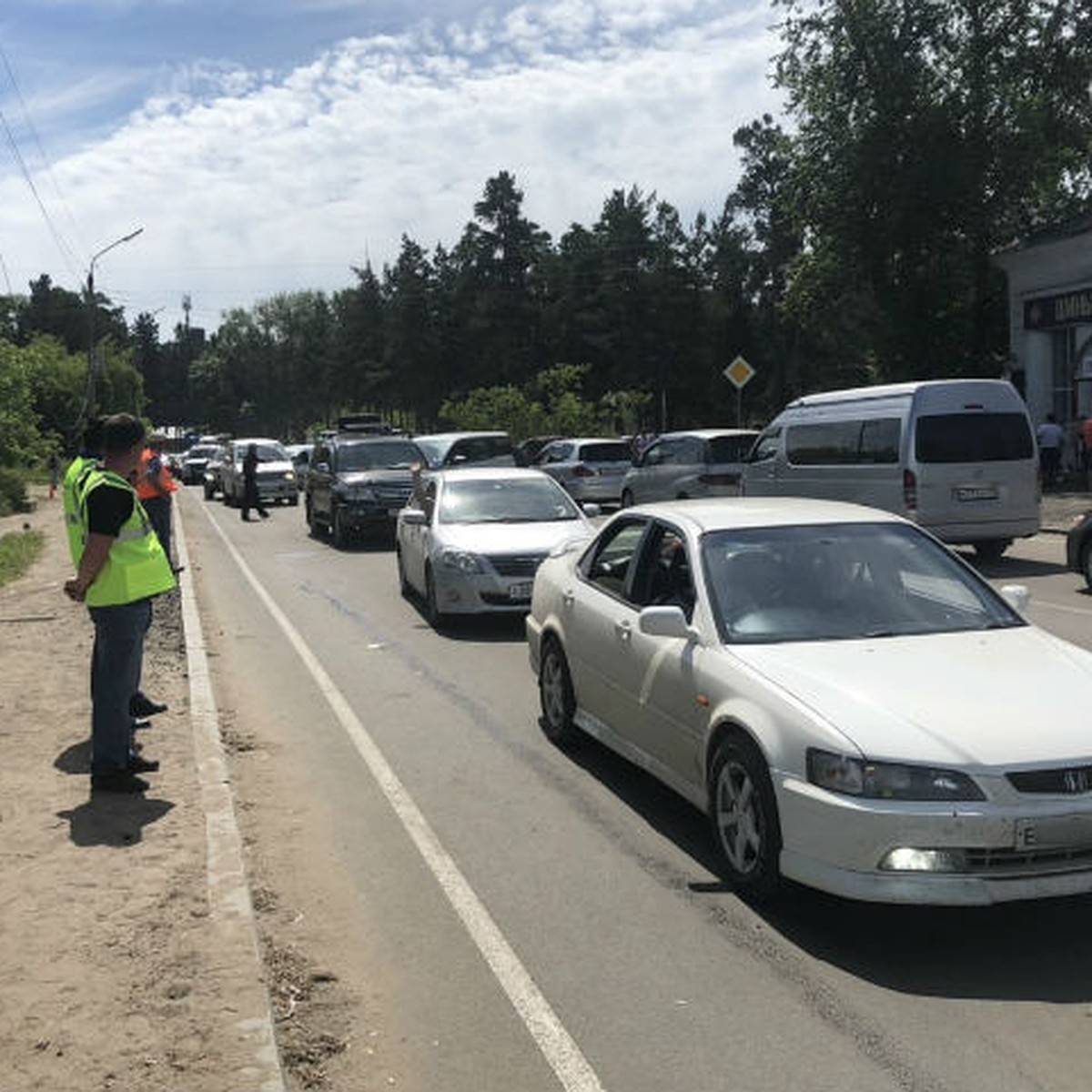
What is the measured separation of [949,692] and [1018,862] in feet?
2.28

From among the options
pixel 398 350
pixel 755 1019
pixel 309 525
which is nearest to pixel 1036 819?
pixel 755 1019

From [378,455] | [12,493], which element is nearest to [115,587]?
A: [378,455]

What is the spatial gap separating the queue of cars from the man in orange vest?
17.9 feet

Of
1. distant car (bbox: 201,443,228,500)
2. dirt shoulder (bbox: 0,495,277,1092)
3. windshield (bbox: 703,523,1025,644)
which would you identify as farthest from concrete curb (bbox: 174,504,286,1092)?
distant car (bbox: 201,443,228,500)

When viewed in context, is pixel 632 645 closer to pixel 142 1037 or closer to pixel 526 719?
pixel 526 719

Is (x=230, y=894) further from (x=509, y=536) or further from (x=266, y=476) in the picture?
(x=266, y=476)

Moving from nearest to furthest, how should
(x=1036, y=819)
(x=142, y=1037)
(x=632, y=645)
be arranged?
(x=142, y=1037)
(x=1036, y=819)
(x=632, y=645)

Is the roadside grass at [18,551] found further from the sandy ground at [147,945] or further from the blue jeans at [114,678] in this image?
the blue jeans at [114,678]

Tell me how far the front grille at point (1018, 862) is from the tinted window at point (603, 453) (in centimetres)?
2587

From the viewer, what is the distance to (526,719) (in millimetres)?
8562

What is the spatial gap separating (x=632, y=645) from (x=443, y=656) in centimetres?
499

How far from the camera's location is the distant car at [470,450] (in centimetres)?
2623

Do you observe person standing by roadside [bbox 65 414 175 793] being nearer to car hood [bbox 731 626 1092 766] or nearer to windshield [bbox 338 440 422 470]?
car hood [bbox 731 626 1092 766]

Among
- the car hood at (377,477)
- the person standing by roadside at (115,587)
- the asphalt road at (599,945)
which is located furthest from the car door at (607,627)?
the car hood at (377,477)
